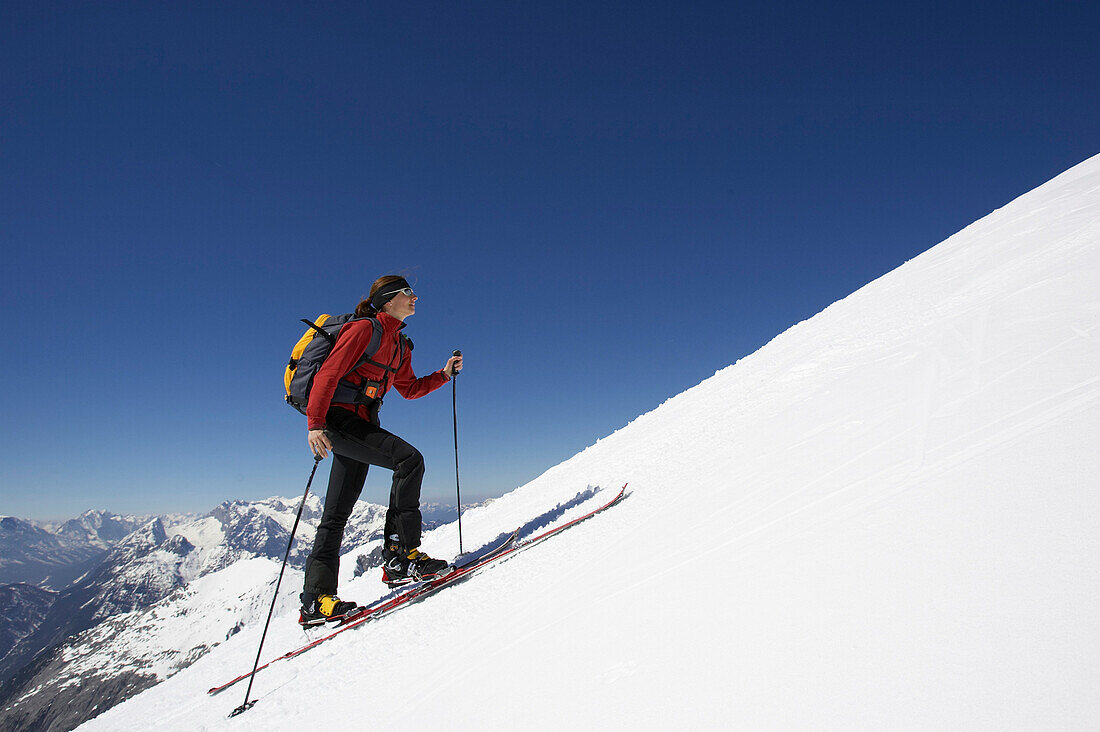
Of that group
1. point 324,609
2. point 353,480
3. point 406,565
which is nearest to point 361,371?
point 353,480

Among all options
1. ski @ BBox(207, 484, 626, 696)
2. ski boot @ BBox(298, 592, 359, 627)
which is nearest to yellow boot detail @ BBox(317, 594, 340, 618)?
ski boot @ BBox(298, 592, 359, 627)

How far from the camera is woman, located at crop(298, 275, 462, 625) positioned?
4.97m

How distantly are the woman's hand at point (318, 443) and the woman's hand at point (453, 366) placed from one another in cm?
193

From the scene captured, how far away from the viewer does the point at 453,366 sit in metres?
6.29

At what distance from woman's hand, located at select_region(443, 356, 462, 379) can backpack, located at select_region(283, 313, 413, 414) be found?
99cm

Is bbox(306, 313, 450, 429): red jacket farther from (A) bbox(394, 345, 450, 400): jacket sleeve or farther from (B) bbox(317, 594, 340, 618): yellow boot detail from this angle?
(B) bbox(317, 594, 340, 618): yellow boot detail

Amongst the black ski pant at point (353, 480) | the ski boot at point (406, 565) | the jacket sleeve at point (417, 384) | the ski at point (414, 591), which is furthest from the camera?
the jacket sleeve at point (417, 384)

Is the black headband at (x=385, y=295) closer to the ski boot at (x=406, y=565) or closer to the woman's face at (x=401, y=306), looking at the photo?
the woman's face at (x=401, y=306)

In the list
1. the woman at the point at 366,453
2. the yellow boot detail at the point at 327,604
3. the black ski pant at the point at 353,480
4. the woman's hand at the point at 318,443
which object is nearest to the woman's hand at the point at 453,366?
the woman at the point at 366,453

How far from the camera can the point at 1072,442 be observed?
2762 millimetres

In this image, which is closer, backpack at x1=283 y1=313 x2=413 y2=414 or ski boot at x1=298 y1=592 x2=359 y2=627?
backpack at x1=283 y1=313 x2=413 y2=414

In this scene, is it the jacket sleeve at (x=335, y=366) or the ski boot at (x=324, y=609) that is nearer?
the jacket sleeve at (x=335, y=366)

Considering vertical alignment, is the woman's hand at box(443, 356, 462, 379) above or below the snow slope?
above

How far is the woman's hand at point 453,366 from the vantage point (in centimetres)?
625
